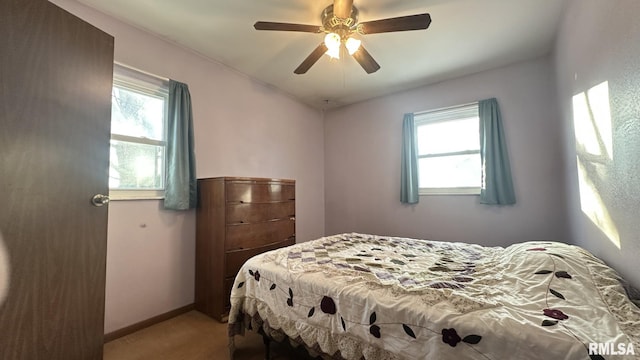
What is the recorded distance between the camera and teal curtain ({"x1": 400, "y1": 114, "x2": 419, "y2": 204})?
10.9 feet

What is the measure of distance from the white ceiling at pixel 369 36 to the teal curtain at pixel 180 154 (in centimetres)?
57

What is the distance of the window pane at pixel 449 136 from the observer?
10.2ft

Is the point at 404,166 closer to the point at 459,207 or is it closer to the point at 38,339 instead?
the point at 459,207

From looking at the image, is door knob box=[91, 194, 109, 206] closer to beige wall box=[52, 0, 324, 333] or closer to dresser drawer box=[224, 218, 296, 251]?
beige wall box=[52, 0, 324, 333]

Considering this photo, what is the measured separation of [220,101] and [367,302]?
2.61 m

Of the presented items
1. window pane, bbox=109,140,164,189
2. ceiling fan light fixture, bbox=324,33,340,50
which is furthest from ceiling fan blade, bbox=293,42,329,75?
window pane, bbox=109,140,164,189

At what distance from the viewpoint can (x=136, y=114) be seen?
7.32ft

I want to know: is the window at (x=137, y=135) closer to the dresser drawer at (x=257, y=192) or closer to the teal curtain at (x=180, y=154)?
the teal curtain at (x=180, y=154)

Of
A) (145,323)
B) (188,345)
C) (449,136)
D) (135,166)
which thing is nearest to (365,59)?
(449,136)

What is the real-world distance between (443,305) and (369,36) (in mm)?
2304

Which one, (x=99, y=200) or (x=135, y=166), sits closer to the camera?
(x=99, y=200)

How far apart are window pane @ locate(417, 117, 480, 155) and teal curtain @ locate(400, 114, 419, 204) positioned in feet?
0.46

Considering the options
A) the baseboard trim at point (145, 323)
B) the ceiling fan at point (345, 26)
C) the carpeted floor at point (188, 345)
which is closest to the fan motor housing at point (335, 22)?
the ceiling fan at point (345, 26)

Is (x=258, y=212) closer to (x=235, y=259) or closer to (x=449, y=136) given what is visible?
(x=235, y=259)
